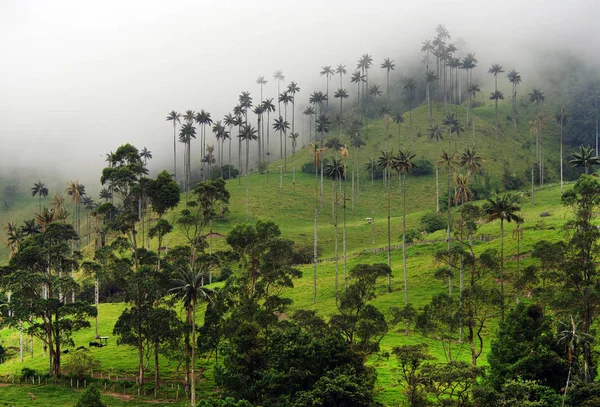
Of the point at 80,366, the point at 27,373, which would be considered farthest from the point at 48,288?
the point at 80,366

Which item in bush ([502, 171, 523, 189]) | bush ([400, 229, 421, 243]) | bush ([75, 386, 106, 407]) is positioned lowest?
bush ([75, 386, 106, 407])

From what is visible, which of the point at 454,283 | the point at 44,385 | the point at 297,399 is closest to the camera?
the point at 297,399

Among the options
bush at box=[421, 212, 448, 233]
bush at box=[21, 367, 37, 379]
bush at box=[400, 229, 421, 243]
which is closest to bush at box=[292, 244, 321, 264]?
bush at box=[400, 229, 421, 243]

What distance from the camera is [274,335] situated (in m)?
62.6

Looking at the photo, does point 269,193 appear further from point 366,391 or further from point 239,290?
point 366,391

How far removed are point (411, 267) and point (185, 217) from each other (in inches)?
2083

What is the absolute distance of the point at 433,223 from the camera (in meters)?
150

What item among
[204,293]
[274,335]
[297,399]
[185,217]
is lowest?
[297,399]

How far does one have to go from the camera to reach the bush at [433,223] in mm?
149325

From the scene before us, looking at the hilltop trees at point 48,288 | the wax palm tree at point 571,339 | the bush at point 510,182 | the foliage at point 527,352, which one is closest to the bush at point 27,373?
the hilltop trees at point 48,288

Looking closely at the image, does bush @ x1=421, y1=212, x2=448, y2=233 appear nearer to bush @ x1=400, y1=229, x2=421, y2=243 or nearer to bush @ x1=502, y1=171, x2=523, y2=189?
bush @ x1=400, y1=229, x2=421, y2=243

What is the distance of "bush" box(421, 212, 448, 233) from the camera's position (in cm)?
14932

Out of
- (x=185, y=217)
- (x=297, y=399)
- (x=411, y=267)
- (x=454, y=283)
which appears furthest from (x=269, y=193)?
(x=297, y=399)

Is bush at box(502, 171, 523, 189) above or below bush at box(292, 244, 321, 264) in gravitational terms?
above
